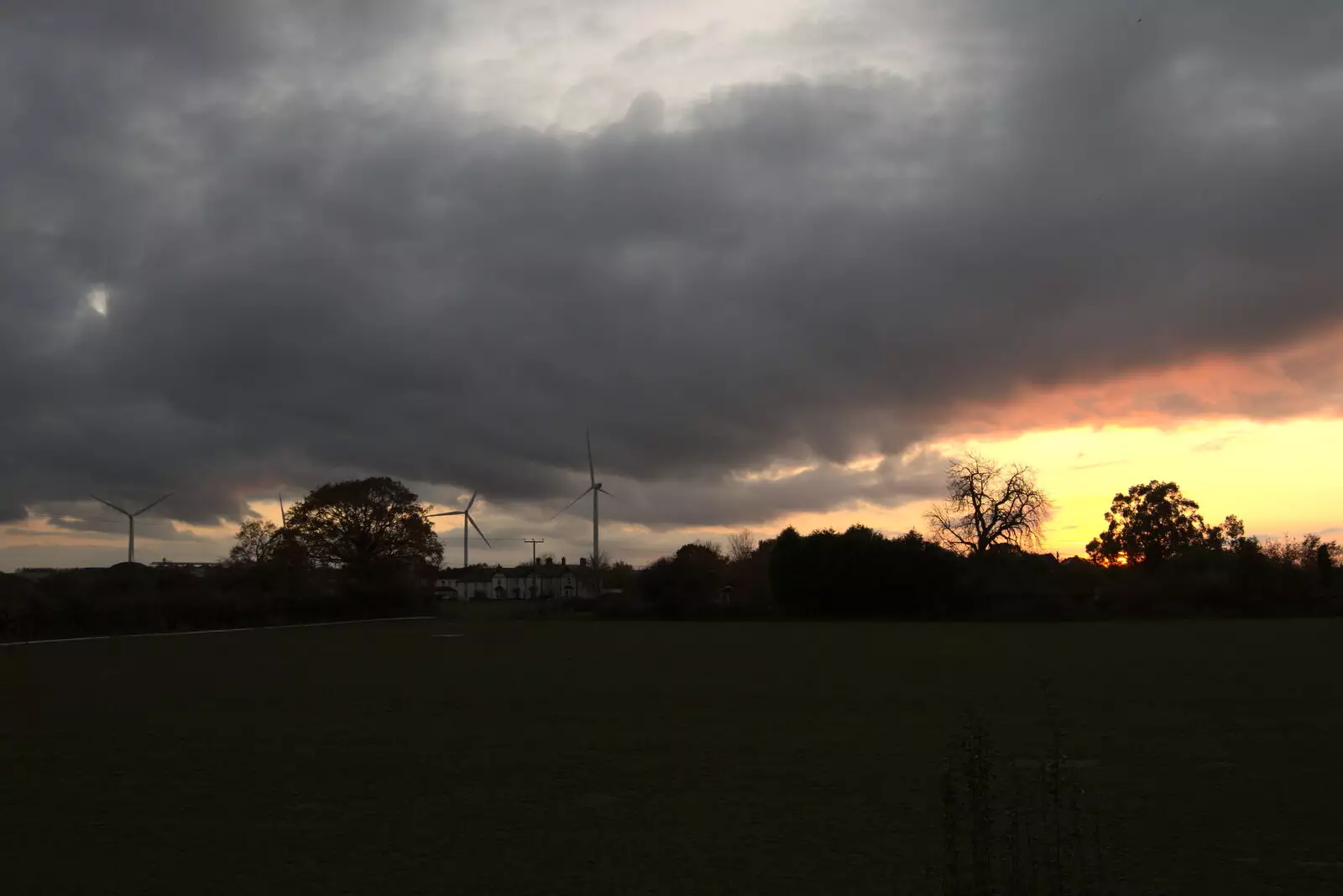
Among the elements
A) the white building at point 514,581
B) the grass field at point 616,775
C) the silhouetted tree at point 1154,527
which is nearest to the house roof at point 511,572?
the white building at point 514,581

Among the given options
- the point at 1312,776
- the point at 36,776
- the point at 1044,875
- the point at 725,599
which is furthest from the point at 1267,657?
the point at 725,599

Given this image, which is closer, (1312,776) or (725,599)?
(1312,776)

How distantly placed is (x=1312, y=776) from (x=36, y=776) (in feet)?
36.6

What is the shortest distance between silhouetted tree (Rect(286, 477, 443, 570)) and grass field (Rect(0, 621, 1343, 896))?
41.7 metres

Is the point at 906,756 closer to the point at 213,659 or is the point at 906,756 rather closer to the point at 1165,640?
the point at 213,659

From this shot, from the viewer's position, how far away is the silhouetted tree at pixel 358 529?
208 feet

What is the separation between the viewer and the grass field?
659 centimetres

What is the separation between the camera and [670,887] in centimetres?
618

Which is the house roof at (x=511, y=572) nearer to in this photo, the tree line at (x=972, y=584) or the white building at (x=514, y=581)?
the white building at (x=514, y=581)

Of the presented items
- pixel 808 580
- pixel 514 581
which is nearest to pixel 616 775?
pixel 808 580

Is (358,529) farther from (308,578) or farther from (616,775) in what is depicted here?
(616,775)

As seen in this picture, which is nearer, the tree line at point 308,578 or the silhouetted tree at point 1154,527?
the tree line at point 308,578

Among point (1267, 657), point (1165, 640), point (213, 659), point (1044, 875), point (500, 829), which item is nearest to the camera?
point (1044, 875)

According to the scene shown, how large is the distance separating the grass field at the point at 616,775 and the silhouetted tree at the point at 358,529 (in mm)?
41720
